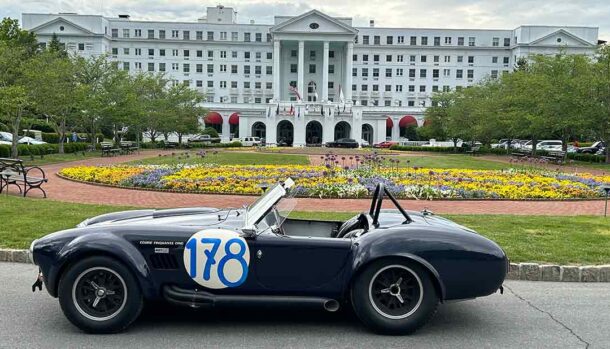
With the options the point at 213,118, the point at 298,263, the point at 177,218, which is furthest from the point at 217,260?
the point at 213,118

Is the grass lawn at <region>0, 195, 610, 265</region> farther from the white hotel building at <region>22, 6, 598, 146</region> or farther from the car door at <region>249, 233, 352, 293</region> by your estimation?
the white hotel building at <region>22, 6, 598, 146</region>

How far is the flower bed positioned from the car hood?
7358 mm

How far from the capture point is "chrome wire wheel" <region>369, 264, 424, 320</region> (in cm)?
492

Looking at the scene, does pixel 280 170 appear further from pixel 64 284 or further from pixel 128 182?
pixel 64 284

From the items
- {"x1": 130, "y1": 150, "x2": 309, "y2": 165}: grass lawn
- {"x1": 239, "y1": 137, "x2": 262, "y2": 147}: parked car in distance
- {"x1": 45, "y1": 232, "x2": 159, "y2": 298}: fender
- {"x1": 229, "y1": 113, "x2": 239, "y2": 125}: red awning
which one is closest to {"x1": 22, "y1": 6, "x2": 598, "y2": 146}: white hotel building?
{"x1": 229, "y1": 113, "x2": 239, "y2": 125}: red awning

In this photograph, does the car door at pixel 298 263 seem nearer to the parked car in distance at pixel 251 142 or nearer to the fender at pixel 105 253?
the fender at pixel 105 253

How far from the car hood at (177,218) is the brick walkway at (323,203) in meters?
6.82

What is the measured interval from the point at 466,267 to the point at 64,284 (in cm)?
362

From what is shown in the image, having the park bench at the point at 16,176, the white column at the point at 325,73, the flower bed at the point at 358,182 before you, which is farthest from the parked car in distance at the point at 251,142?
the park bench at the point at 16,176

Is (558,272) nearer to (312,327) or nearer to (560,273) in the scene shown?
(560,273)

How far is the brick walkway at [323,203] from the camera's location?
13203 millimetres

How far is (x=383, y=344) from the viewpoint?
4.74 meters

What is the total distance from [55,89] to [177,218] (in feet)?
97.2

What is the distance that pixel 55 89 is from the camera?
31500 mm
